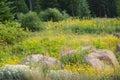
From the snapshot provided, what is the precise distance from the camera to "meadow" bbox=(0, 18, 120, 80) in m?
7.95

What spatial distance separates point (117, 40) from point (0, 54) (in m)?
5.41

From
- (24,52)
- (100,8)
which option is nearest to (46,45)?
(24,52)

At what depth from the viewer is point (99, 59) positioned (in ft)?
36.5

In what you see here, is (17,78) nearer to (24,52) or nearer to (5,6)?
(24,52)

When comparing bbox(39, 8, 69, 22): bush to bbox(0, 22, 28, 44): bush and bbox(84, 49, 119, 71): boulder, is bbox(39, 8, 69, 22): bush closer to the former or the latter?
bbox(0, 22, 28, 44): bush

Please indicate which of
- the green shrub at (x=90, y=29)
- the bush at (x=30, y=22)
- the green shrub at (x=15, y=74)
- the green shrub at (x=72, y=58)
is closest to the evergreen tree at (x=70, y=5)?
the bush at (x=30, y=22)

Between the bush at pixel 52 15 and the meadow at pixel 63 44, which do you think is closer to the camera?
the meadow at pixel 63 44

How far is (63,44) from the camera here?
15.1 meters

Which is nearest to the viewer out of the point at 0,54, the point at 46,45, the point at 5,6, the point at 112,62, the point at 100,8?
the point at 112,62

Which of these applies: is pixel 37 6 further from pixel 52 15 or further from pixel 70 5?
pixel 52 15

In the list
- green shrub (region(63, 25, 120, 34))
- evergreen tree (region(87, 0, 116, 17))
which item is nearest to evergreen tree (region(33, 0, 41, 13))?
evergreen tree (region(87, 0, 116, 17))

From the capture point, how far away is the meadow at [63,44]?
795 centimetres

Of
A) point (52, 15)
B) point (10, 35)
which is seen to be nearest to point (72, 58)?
point (10, 35)

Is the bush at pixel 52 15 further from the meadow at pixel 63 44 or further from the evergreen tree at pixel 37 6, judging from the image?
the evergreen tree at pixel 37 6
